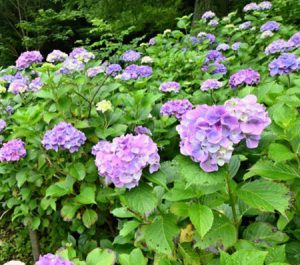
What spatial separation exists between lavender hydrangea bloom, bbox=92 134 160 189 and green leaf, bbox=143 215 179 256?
0.21 meters

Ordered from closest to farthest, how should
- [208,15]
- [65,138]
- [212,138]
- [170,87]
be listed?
1. [212,138]
2. [65,138]
3. [170,87]
4. [208,15]

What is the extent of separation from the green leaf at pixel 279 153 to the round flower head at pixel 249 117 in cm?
18

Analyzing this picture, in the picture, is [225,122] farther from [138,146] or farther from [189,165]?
[138,146]

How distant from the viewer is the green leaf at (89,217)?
240cm

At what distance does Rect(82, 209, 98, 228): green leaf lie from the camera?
2398mm

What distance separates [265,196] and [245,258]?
0.30 metres

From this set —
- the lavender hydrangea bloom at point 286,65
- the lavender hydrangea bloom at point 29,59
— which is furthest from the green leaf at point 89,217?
the lavender hydrangea bloom at point 29,59

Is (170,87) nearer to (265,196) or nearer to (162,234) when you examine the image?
(162,234)

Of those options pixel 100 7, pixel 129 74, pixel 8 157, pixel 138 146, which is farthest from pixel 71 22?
pixel 138 146

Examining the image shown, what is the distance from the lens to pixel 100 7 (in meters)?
8.12

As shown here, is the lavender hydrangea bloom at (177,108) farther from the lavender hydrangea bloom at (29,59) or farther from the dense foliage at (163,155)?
the lavender hydrangea bloom at (29,59)

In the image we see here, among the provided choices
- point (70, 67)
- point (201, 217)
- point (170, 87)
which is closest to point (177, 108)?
point (170, 87)

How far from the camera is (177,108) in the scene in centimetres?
248

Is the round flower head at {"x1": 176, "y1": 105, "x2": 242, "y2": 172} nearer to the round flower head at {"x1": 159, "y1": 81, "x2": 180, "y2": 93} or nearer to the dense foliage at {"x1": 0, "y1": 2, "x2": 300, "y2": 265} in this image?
the dense foliage at {"x1": 0, "y1": 2, "x2": 300, "y2": 265}
